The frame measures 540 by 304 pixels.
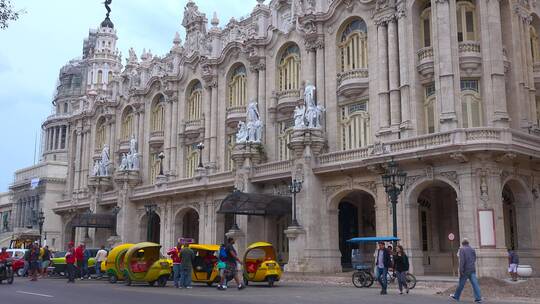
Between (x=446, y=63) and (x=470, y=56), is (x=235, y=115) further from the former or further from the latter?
(x=470, y=56)

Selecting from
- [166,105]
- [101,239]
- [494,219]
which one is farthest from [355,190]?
[101,239]

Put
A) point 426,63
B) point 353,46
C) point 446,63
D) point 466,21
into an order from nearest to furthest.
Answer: point 446,63
point 426,63
point 466,21
point 353,46

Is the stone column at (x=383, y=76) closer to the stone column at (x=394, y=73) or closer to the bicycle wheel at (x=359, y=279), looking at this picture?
the stone column at (x=394, y=73)

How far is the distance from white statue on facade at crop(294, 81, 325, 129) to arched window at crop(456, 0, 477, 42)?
9167 millimetres

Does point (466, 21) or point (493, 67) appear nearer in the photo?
point (493, 67)

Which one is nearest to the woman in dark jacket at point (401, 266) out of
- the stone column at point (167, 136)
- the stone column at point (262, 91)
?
the stone column at point (262, 91)

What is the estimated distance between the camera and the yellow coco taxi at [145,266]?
2409 cm

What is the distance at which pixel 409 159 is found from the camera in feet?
101

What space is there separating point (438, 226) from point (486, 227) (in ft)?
20.3

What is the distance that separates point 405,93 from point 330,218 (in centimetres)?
831

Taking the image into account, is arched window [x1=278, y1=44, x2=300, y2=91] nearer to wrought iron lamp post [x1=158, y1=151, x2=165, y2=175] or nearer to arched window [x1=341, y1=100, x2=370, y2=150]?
arched window [x1=341, y1=100, x2=370, y2=150]

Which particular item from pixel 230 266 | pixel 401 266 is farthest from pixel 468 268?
pixel 230 266

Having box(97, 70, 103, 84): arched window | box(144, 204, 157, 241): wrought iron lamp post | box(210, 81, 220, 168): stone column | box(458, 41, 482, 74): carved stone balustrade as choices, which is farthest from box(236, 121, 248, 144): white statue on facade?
box(97, 70, 103, 84): arched window

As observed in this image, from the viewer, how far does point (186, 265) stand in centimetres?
2245
